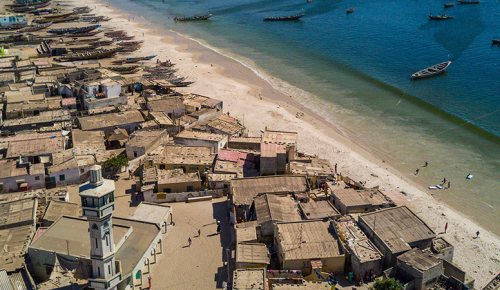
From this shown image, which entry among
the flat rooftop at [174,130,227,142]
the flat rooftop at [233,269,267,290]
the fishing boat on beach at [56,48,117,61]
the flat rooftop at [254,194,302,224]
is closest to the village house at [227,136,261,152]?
the flat rooftop at [174,130,227,142]

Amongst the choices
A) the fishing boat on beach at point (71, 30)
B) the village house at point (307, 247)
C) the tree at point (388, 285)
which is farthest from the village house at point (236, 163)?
the fishing boat on beach at point (71, 30)

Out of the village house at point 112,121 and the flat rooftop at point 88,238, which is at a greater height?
the village house at point 112,121

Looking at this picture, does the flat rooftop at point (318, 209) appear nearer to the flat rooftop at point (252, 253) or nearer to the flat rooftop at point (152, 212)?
the flat rooftop at point (252, 253)

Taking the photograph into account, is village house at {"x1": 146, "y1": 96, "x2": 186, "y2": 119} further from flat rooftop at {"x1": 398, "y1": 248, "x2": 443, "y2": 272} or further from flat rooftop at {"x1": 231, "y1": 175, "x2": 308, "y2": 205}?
flat rooftop at {"x1": 398, "y1": 248, "x2": 443, "y2": 272}

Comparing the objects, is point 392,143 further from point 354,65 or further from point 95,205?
point 95,205

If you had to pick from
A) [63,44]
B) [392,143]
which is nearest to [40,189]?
[392,143]

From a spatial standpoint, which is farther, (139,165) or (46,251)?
(139,165)

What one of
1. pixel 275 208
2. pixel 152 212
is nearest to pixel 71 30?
pixel 152 212
